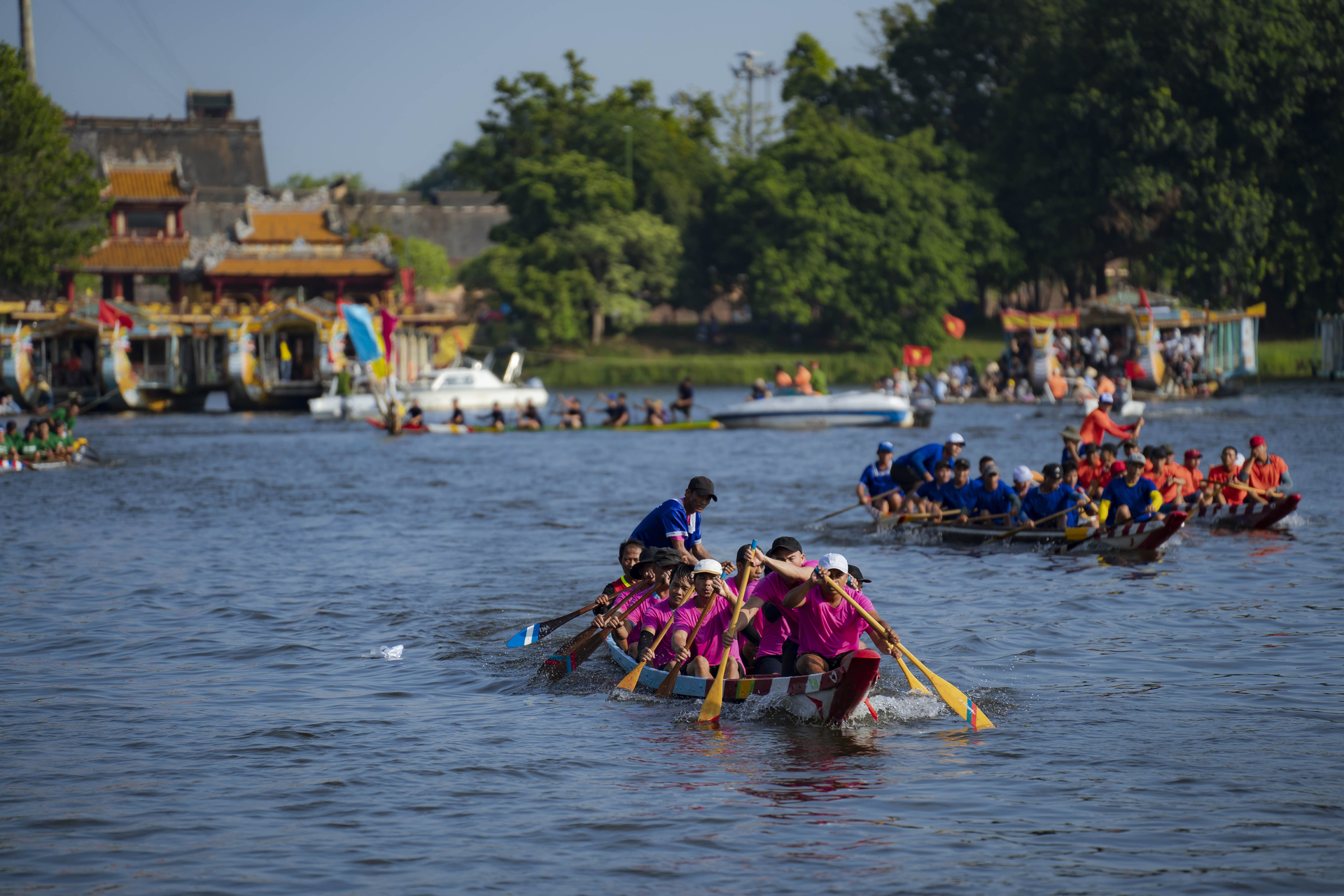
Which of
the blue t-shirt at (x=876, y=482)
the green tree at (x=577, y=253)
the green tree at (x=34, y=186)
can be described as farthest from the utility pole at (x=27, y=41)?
the blue t-shirt at (x=876, y=482)

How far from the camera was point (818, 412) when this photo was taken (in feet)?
140

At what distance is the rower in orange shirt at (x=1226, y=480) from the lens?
19859 mm

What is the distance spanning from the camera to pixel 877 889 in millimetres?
7301

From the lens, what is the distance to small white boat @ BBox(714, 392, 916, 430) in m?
42.2

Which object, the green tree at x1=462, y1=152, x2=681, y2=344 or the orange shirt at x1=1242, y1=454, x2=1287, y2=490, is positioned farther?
the green tree at x1=462, y1=152, x2=681, y2=344

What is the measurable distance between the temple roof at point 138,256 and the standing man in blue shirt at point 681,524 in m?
57.7

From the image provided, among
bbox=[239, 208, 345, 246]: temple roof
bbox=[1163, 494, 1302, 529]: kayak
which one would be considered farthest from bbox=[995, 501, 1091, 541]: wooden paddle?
bbox=[239, 208, 345, 246]: temple roof

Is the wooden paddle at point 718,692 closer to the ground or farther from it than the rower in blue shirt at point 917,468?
closer to the ground

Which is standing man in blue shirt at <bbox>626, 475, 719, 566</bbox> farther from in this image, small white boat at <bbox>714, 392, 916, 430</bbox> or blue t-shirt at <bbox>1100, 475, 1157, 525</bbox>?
small white boat at <bbox>714, 392, 916, 430</bbox>

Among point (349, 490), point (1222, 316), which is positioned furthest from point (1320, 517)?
point (1222, 316)

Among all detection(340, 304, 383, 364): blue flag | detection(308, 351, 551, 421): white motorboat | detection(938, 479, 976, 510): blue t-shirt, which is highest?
detection(340, 304, 383, 364): blue flag

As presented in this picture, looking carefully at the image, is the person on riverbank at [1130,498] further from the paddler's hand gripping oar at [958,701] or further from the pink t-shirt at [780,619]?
the pink t-shirt at [780,619]

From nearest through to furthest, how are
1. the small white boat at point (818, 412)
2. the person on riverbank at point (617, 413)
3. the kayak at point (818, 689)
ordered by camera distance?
the kayak at point (818, 689) < the small white boat at point (818, 412) < the person on riverbank at point (617, 413)

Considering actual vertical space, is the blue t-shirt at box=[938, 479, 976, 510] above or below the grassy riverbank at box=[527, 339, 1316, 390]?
below
